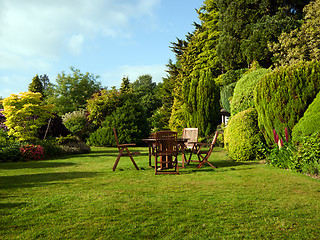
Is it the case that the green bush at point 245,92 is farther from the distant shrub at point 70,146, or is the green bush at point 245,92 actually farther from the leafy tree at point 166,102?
the leafy tree at point 166,102

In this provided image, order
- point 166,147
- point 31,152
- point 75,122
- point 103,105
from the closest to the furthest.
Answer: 1. point 166,147
2. point 31,152
3. point 75,122
4. point 103,105

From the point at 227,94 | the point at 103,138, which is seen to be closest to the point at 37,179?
the point at 103,138

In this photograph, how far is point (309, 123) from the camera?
6.27 m

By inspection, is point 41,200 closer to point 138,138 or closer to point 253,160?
point 253,160

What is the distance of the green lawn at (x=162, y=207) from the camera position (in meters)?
2.89

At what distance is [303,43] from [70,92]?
2475cm

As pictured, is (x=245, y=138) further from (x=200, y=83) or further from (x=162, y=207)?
(x=200, y=83)

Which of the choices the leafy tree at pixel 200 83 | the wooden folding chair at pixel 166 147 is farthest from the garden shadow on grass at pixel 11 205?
the leafy tree at pixel 200 83

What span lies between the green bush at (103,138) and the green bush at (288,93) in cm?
1124

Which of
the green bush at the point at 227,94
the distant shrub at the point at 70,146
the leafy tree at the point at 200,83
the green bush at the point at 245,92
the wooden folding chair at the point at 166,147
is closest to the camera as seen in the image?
the wooden folding chair at the point at 166,147

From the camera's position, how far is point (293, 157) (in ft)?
21.0

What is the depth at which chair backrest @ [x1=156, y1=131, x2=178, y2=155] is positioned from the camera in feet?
21.7

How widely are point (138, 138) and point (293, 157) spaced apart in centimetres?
1192

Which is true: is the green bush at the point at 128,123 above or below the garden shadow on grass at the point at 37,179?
above
